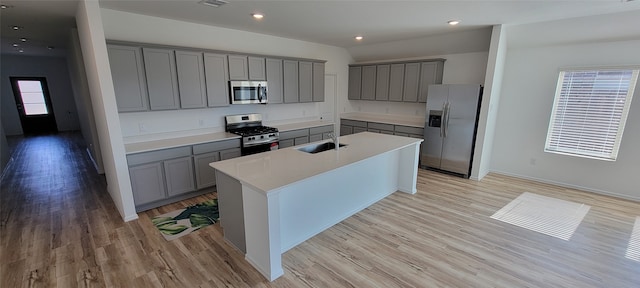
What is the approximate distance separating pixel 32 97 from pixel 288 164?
11172mm

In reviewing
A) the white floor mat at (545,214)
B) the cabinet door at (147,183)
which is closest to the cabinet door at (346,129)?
the white floor mat at (545,214)

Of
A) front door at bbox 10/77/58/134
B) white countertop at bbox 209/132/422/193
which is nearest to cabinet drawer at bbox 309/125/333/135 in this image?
white countertop at bbox 209/132/422/193

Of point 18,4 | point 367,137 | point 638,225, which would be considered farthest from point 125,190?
point 638,225

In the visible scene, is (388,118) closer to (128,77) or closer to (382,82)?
(382,82)

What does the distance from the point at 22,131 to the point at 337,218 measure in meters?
11.6

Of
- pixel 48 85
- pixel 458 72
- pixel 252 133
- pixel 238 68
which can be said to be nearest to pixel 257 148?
pixel 252 133

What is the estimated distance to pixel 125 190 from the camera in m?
3.15

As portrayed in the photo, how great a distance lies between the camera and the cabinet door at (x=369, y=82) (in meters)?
6.25

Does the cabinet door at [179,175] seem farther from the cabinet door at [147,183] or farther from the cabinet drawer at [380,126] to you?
the cabinet drawer at [380,126]

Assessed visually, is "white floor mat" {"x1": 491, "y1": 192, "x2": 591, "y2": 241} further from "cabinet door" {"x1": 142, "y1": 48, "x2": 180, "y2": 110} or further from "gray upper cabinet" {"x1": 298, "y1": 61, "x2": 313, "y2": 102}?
"cabinet door" {"x1": 142, "y1": 48, "x2": 180, "y2": 110}

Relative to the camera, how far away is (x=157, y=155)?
11.3 feet

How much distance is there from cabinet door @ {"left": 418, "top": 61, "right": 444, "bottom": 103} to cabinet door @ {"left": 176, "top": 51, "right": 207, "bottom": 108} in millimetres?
4122

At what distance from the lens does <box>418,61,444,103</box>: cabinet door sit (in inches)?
209

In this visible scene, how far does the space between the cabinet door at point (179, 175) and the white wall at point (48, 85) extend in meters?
9.07
